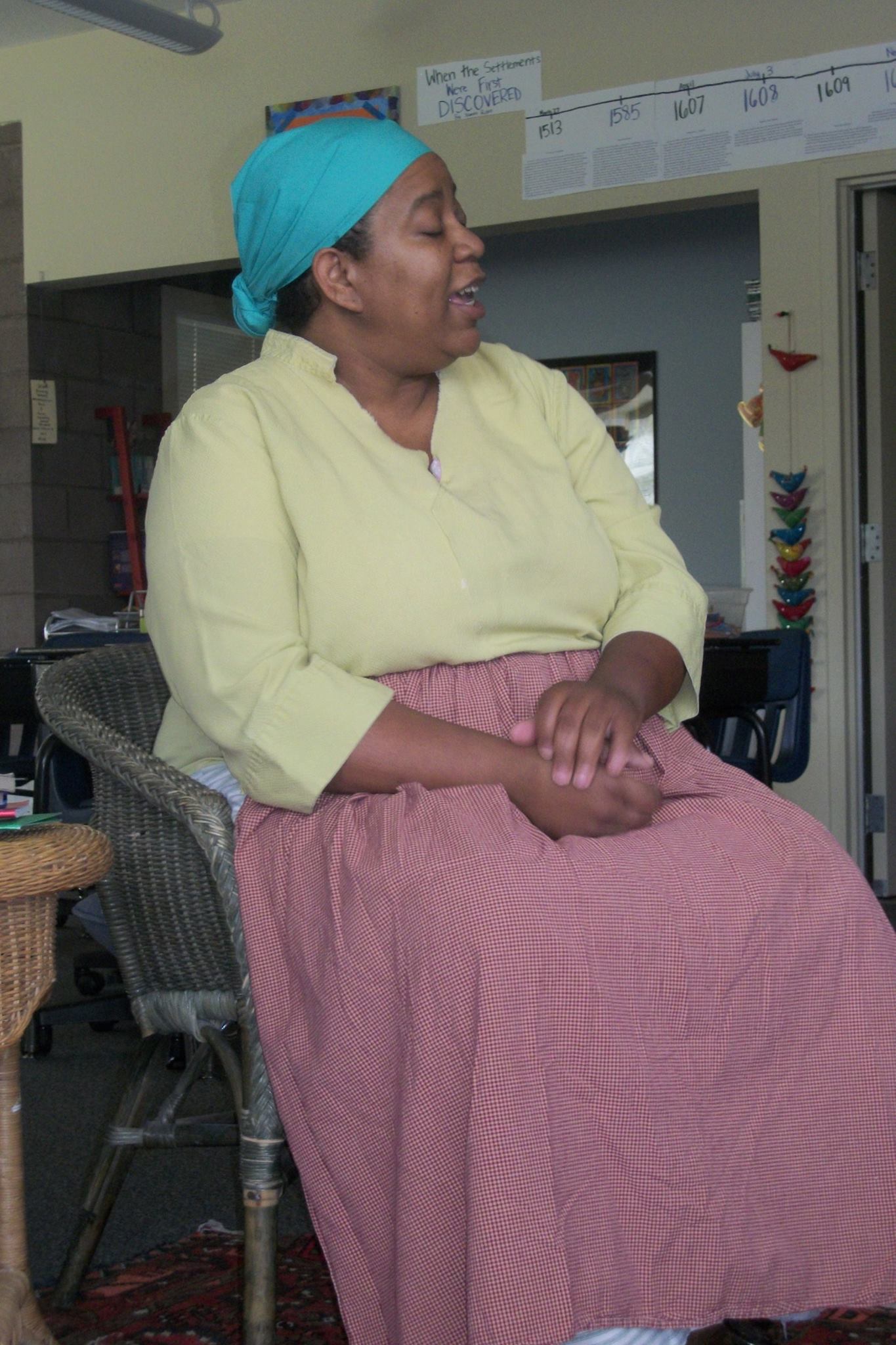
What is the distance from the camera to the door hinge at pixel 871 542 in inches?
196

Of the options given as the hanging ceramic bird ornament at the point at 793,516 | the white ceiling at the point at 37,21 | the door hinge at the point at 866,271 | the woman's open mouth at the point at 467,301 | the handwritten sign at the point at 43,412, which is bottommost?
the woman's open mouth at the point at 467,301

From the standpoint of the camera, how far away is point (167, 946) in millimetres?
1435

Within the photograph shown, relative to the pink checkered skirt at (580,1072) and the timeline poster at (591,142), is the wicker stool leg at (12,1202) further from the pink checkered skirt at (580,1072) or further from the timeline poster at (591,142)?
the timeline poster at (591,142)

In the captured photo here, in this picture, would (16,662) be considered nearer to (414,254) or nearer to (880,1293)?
(414,254)

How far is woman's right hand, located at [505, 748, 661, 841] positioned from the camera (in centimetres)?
124

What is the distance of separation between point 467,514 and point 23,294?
223 inches

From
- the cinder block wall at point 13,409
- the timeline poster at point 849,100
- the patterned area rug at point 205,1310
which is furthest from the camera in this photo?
the cinder block wall at point 13,409

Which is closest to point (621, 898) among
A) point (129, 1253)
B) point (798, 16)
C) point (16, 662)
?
point (129, 1253)

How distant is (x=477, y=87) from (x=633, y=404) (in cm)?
238

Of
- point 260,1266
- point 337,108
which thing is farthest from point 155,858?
point 337,108

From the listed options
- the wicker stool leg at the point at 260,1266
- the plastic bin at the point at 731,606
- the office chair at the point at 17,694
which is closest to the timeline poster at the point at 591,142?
the plastic bin at the point at 731,606

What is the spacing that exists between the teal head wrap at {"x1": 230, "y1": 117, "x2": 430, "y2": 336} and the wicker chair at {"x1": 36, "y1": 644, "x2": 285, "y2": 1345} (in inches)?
20.1

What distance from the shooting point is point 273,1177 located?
1.29m

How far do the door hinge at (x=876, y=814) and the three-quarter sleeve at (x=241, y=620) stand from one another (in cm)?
405
